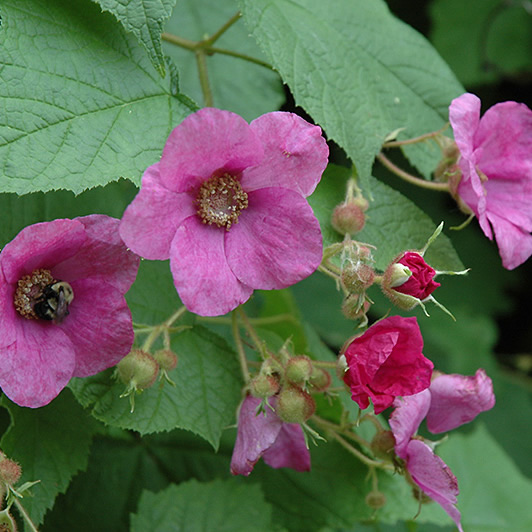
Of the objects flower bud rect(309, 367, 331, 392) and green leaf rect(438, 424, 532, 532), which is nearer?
flower bud rect(309, 367, 331, 392)

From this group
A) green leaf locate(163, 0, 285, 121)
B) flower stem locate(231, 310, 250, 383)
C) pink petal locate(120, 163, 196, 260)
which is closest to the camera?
pink petal locate(120, 163, 196, 260)

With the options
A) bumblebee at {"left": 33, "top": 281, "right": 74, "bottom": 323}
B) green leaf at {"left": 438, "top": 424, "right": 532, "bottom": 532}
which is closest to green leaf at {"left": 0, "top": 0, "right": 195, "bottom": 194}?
bumblebee at {"left": 33, "top": 281, "right": 74, "bottom": 323}

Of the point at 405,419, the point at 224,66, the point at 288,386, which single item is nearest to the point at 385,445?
the point at 405,419

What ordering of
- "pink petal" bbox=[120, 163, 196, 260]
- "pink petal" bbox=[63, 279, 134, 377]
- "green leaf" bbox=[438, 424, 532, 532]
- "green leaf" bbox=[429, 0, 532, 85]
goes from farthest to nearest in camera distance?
"green leaf" bbox=[429, 0, 532, 85], "green leaf" bbox=[438, 424, 532, 532], "pink petal" bbox=[63, 279, 134, 377], "pink petal" bbox=[120, 163, 196, 260]

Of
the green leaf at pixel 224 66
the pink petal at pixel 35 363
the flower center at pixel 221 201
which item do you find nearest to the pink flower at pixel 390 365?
the flower center at pixel 221 201

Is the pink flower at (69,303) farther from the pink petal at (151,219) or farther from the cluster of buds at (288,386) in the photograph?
the cluster of buds at (288,386)

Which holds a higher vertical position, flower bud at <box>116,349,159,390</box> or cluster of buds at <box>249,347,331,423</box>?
flower bud at <box>116,349,159,390</box>

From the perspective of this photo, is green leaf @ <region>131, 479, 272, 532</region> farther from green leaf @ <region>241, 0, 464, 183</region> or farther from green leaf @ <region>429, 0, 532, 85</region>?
green leaf @ <region>429, 0, 532, 85</region>
